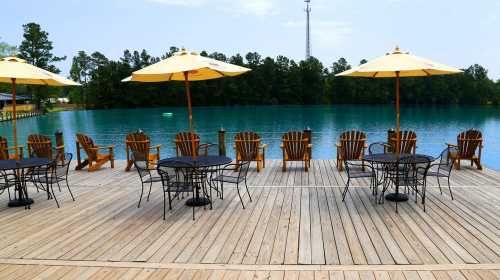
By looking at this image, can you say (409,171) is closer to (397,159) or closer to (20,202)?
(397,159)

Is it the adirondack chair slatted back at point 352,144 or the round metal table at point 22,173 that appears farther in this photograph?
the adirondack chair slatted back at point 352,144

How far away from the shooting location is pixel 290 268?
3.29 m

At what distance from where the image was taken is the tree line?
62.6 meters

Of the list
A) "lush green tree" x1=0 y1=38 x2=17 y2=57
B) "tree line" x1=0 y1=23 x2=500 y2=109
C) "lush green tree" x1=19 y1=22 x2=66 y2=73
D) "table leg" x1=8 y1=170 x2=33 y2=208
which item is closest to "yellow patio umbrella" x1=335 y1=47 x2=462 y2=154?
"table leg" x1=8 y1=170 x2=33 y2=208

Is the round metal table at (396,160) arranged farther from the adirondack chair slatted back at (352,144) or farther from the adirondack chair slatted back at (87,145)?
the adirondack chair slatted back at (87,145)

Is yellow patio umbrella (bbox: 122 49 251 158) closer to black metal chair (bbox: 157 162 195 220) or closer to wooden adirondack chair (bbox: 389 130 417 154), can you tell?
black metal chair (bbox: 157 162 195 220)

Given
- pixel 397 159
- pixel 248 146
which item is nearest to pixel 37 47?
pixel 248 146

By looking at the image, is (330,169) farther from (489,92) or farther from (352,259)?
(489,92)

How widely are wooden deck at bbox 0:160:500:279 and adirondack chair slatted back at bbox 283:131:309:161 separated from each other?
1771mm

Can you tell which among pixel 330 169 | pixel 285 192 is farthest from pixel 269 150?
pixel 285 192

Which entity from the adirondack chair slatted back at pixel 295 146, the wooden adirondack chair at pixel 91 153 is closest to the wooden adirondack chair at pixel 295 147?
the adirondack chair slatted back at pixel 295 146

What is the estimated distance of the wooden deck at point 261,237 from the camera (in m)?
3.29

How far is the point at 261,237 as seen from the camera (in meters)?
4.04

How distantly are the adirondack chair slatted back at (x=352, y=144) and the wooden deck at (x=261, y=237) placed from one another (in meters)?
1.80
